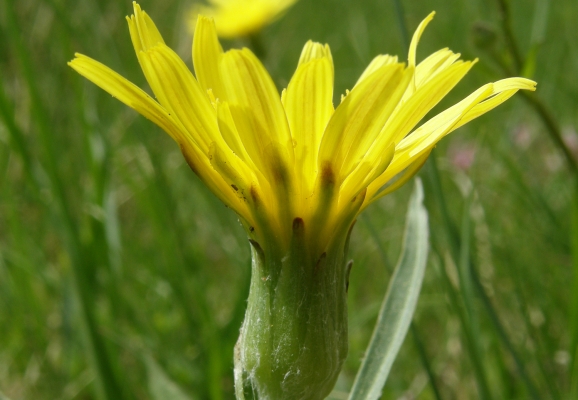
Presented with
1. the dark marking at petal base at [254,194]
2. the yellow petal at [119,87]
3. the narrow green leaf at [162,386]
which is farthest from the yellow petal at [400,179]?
the narrow green leaf at [162,386]

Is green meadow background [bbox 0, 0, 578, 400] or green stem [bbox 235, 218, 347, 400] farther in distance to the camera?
green meadow background [bbox 0, 0, 578, 400]

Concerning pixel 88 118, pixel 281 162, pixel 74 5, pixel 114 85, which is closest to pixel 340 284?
pixel 281 162

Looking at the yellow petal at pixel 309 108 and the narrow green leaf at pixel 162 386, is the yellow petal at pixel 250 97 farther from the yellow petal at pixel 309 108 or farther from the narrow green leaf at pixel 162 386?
the narrow green leaf at pixel 162 386

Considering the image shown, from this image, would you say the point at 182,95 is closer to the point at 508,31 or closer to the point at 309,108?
the point at 309,108

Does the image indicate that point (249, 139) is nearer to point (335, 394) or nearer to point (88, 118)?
point (335, 394)

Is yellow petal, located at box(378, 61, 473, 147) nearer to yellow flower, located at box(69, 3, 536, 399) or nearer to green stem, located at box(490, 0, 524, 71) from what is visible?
yellow flower, located at box(69, 3, 536, 399)

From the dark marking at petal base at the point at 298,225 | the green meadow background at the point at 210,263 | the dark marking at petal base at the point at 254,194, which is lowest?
the green meadow background at the point at 210,263

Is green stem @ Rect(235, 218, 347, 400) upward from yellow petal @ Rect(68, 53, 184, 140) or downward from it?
downward

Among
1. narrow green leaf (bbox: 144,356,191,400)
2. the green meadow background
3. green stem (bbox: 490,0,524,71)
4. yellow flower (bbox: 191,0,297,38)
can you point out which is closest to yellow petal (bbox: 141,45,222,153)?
the green meadow background
